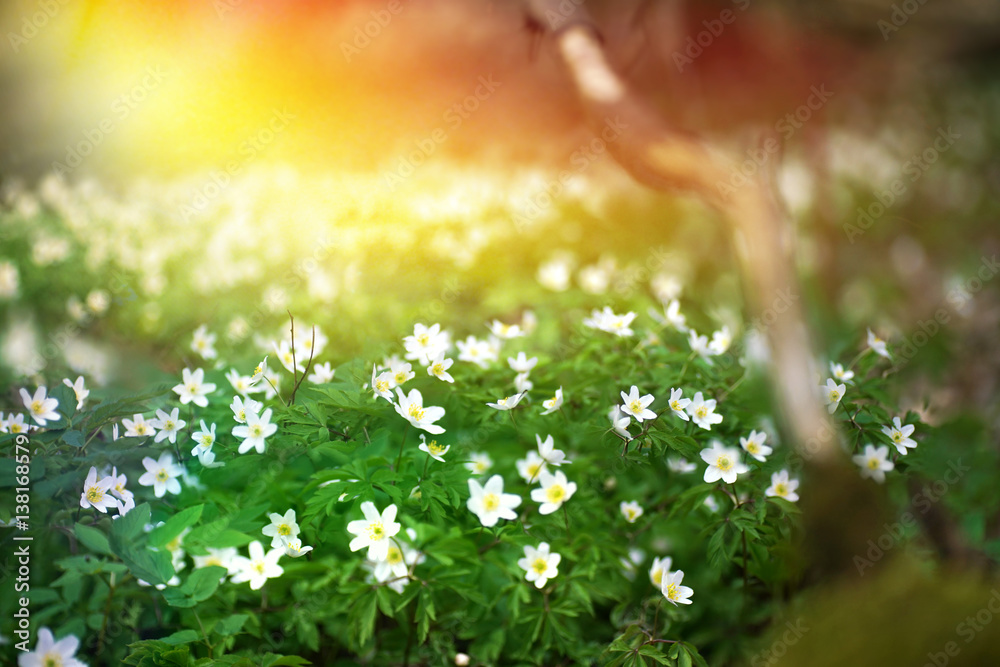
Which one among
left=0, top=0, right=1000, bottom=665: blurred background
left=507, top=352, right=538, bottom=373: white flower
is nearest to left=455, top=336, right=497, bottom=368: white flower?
left=507, top=352, right=538, bottom=373: white flower

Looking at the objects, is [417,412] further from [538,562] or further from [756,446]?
[756,446]

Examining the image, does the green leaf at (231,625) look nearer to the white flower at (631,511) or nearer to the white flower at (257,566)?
the white flower at (257,566)

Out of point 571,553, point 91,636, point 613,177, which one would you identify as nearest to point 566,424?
point 571,553

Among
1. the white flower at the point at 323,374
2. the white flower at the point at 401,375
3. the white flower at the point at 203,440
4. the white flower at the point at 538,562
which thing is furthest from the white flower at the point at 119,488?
the white flower at the point at 538,562

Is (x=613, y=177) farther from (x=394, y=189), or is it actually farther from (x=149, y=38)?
(x=149, y=38)

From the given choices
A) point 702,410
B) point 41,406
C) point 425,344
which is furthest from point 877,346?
point 41,406
